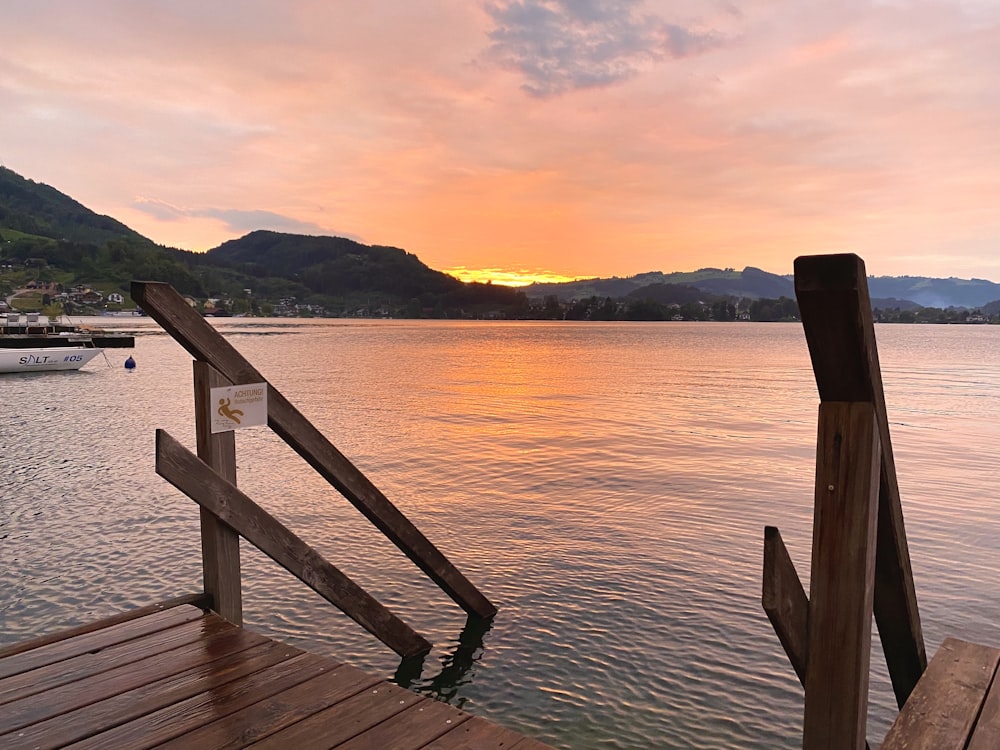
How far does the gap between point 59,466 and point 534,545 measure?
43.9 feet

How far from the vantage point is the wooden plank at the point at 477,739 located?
3.54 metres

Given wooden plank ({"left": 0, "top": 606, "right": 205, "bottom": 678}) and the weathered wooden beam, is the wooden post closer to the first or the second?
wooden plank ({"left": 0, "top": 606, "right": 205, "bottom": 678})

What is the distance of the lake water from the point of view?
22.6 ft

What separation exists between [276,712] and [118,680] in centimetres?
116

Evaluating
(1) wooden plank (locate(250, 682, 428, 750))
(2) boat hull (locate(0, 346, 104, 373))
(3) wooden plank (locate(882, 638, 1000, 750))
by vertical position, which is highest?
(2) boat hull (locate(0, 346, 104, 373))

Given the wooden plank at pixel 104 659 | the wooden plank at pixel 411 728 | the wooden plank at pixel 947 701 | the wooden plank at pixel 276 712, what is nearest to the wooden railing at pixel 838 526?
the wooden plank at pixel 947 701

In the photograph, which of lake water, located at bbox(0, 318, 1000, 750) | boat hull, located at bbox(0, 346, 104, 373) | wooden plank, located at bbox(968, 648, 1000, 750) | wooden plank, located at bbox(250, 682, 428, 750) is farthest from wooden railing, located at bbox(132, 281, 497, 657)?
boat hull, located at bbox(0, 346, 104, 373)

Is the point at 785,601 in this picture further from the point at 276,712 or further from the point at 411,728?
the point at 276,712

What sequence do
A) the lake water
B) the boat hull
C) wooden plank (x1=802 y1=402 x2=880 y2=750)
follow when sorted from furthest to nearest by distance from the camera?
the boat hull < the lake water < wooden plank (x1=802 y1=402 x2=880 y2=750)

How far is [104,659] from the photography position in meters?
4.44

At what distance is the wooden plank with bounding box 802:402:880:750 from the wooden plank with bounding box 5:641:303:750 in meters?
3.30

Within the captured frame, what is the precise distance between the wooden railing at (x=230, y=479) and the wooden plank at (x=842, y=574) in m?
3.36

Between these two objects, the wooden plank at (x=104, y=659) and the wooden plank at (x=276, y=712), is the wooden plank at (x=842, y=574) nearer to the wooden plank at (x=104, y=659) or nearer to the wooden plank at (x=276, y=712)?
the wooden plank at (x=276, y=712)

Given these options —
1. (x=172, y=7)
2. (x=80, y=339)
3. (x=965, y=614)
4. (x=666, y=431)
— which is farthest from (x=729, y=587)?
(x=80, y=339)
